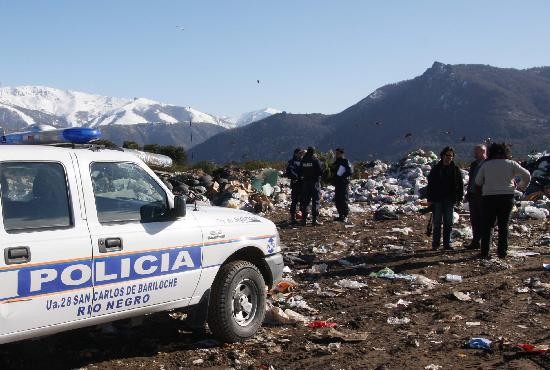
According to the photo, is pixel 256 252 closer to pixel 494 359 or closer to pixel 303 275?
pixel 494 359

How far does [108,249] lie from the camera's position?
4633 mm

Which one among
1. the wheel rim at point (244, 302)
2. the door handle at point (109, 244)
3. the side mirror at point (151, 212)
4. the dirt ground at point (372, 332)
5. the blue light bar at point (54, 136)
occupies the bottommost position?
the dirt ground at point (372, 332)

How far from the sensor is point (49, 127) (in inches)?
205

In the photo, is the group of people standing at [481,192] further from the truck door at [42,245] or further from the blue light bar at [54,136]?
the truck door at [42,245]

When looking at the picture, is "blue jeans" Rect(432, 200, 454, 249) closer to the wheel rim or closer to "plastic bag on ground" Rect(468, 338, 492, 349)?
"plastic bag on ground" Rect(468, 338, 492, 349)

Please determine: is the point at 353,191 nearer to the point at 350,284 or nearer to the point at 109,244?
the point at 350,284

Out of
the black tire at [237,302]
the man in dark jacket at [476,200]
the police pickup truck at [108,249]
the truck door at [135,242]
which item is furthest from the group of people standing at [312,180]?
the truck door at [135,242]

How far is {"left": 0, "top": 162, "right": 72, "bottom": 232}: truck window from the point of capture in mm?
4148

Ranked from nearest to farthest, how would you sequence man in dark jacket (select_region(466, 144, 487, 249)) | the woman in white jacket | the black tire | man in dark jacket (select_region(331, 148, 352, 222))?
the black tire → the woman in white jacket → man in dark jacket (select_region(466, 144, 487, 249)) → man in dark jacket (select_region(331, 148, 352, 222))

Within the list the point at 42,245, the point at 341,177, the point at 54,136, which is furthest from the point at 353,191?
the point at 42,245

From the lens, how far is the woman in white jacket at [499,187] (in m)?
9.60

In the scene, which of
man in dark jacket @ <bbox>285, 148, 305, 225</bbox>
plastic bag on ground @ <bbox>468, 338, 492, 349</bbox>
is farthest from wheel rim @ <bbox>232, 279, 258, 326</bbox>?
man in dark jacket @ <bbox>285, 148, 305, 225</bbox>

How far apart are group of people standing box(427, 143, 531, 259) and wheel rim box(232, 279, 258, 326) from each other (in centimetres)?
528

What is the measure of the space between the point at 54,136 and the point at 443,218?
25.3 feet
